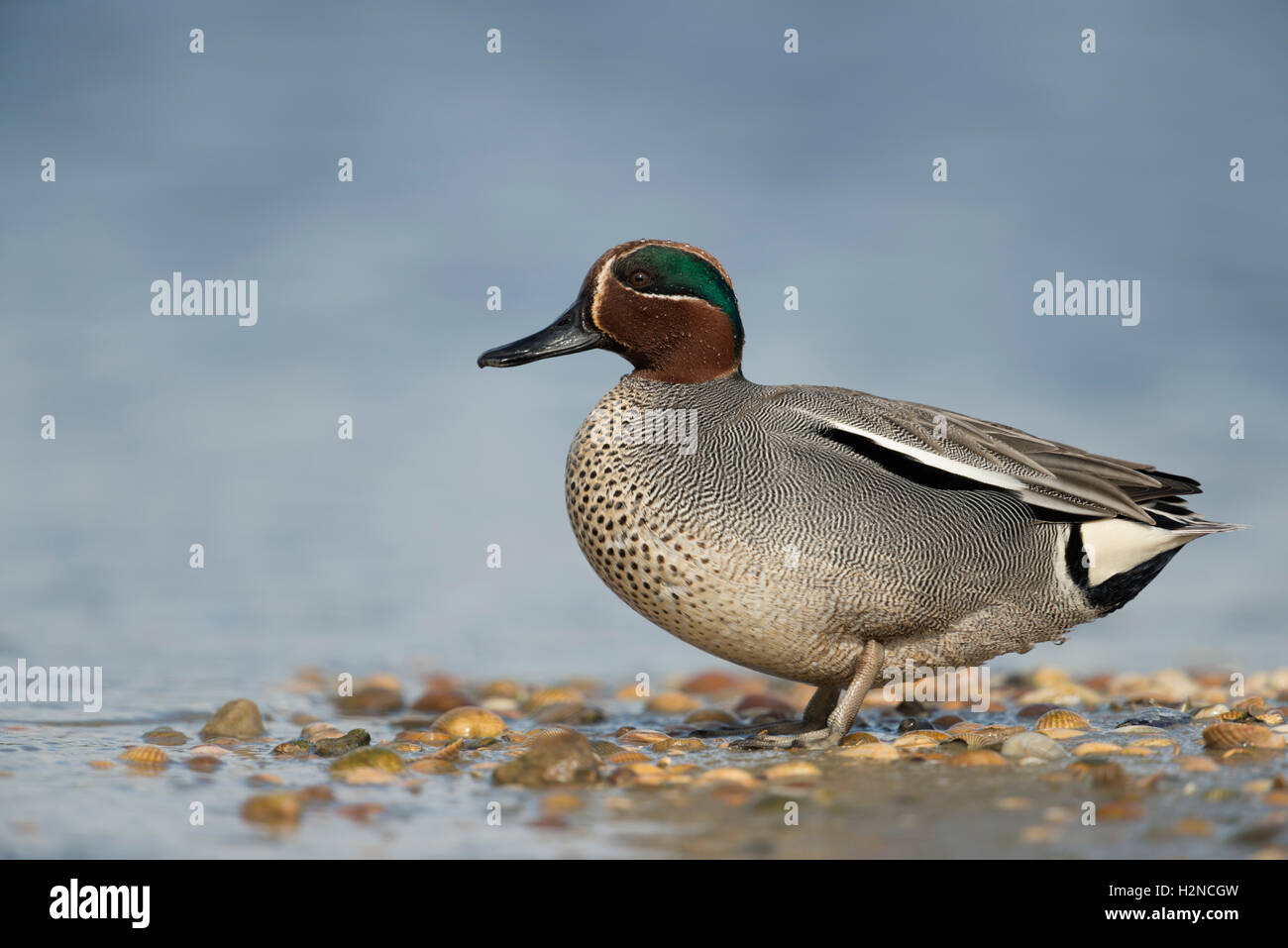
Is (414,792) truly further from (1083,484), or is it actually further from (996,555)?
(1083,484)

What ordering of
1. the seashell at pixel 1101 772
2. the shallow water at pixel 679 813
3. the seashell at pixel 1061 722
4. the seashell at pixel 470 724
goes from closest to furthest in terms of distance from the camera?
1. the shallow water at pixel 679 813
2. the seashell at pixel 1101 772
3. the seashell at pixel 1061 722
4. the seashell at pixel 470 724

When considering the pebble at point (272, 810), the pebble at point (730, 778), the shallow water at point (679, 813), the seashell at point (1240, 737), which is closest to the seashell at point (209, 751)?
the shallow water at point (679, 813)

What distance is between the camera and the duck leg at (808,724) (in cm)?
489

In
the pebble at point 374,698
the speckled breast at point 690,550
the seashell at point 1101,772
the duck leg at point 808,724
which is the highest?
the speckled breast at point 690,550

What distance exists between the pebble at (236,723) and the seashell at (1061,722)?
325cm

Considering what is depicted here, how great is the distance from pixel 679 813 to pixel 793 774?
56cm

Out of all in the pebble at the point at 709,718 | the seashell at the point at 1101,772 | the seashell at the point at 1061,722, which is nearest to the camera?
the seashell at the point at 1101,772

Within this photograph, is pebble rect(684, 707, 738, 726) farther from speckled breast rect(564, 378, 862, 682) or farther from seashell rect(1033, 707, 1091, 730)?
seashell rect(1033, 707, 1091, 730)

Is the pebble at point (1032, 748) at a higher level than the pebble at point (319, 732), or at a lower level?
higher

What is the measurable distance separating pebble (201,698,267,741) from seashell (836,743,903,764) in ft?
8.09

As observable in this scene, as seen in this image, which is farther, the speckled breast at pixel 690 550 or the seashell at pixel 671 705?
the seashell at pixel 671 705

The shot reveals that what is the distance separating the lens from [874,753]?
4.05 metres

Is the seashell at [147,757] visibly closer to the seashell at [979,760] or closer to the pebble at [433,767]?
the pebble at [433,767]

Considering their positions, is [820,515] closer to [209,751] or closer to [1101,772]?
[1101,772]
